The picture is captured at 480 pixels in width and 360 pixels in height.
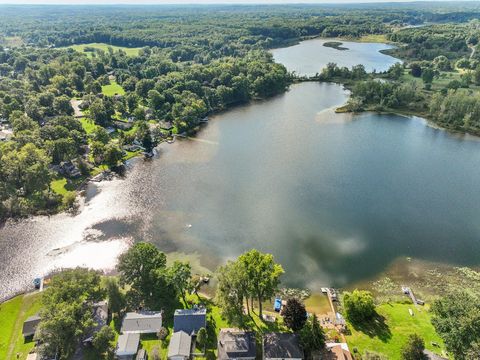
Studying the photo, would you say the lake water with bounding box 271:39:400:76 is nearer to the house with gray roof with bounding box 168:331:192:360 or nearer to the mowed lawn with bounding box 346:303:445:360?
the mowed lawn with bounding box 346:303:445:360

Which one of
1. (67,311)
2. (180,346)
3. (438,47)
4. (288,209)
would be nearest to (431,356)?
(180,346)

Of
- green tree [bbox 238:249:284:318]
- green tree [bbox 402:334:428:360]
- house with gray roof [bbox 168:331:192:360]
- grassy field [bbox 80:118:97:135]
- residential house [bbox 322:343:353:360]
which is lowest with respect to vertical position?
residential house [bbox 322:343:353:360]

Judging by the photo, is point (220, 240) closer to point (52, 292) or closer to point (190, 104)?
point (52, 292)

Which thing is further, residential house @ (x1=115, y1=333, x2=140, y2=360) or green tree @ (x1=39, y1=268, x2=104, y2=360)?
residential house @ (x1=115, y1=333, x2=140, y2=360)

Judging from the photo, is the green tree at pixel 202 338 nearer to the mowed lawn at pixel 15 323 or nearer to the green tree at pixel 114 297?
the green tree at pixel 114 297

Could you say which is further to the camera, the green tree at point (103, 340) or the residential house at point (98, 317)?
the residential house at point (98, 317)

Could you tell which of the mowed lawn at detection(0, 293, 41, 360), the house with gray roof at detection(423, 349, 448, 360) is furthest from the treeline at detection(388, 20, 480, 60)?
the mowed lawn at detection(0, 293, 41, 360)

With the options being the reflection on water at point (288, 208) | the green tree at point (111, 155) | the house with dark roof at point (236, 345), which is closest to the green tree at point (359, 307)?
the reflection on water at point (288, 208)

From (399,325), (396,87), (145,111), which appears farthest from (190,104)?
(399,325)
